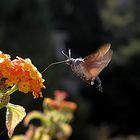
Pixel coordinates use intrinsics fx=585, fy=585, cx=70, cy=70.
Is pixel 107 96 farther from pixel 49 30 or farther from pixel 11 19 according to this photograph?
pixel 11 19

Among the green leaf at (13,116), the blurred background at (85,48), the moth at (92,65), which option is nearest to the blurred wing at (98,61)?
the moth at (92,65)

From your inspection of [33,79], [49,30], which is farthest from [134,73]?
[33,79]

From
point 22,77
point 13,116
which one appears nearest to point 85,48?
point 13,116

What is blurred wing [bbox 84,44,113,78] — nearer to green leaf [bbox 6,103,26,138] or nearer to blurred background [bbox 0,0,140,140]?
green leaf [bbox 6,103,26,138]

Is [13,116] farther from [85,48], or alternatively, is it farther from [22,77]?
[85,48]

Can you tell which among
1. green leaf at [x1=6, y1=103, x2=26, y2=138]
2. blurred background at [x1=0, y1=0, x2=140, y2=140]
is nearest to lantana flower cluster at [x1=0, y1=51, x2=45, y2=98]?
green leaf at [x1=6, y1=103, x2=26, y2=138]

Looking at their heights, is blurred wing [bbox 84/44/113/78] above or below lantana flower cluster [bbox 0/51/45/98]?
above
